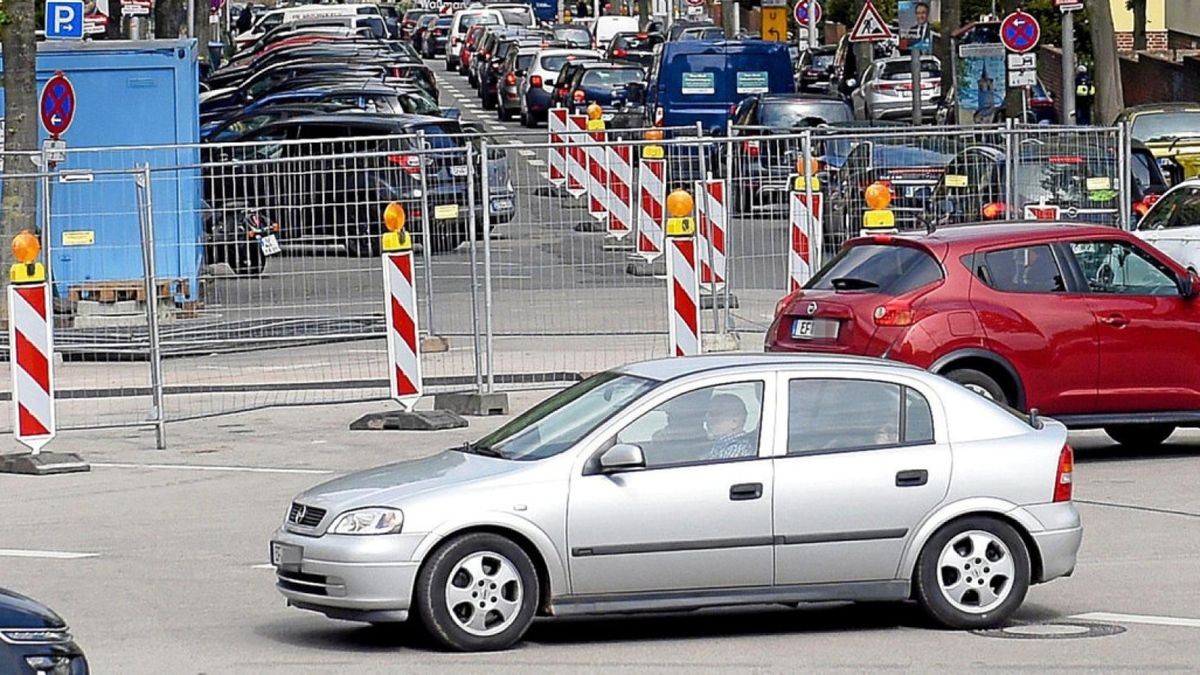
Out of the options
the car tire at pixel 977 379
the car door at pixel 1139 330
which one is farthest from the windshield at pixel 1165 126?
the car tire at pixel 977 379

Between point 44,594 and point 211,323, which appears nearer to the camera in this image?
point 44,594

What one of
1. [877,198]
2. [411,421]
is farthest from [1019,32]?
[411,421]

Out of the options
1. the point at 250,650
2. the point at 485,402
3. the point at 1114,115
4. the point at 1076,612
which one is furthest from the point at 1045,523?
the point at 1114,115

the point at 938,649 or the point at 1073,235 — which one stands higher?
the point at 1073,235

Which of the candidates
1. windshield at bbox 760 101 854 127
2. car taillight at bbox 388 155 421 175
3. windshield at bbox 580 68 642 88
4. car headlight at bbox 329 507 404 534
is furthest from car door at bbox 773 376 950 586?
windshield at bbox 580 68 642 88

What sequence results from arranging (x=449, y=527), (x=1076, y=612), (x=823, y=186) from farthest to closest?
(x=823, y=186) → (x=1076, y=612) → (x=449, y=527)

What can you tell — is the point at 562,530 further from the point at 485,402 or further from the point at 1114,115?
the point at 1114,115

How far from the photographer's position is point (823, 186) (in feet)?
66.9

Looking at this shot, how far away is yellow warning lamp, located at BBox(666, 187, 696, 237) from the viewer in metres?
16.9

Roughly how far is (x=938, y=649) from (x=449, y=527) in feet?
6.82

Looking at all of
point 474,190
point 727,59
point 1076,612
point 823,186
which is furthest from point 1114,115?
point 1076,612

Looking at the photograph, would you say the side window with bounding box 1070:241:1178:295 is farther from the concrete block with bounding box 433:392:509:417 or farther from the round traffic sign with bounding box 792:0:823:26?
the round traffic sign with bounding box 792:0:823:26

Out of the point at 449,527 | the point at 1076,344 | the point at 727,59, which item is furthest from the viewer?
the point at 727,59

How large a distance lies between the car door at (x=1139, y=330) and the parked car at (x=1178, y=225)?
4.18 meters
